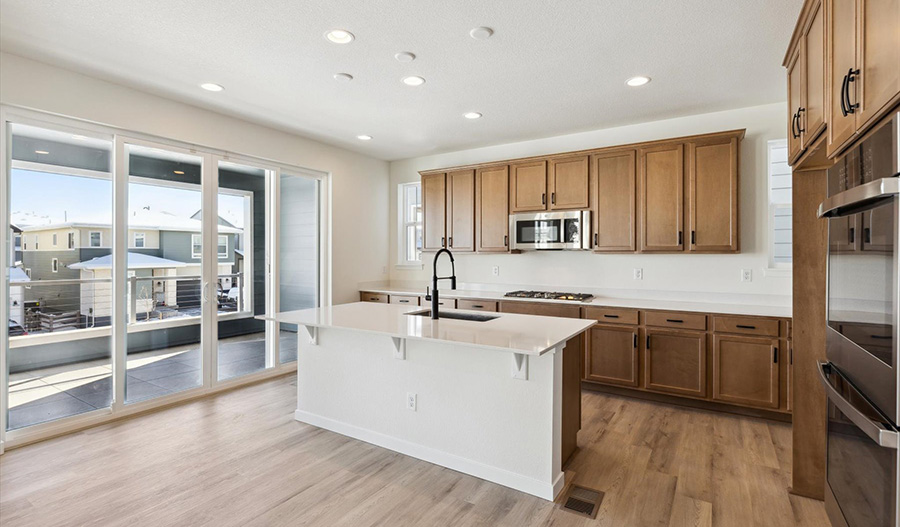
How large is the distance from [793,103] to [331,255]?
4.42 m

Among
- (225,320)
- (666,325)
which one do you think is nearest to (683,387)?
(666,325)

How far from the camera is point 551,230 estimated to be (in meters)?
4.57

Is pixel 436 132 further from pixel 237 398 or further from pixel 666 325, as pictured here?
pixel 237 398

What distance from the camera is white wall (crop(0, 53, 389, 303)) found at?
299 cm

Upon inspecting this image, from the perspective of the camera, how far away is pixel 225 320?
13.9 feet

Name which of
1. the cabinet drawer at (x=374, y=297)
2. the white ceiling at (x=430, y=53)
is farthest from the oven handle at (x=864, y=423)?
the cabinet drawer at (x=374, y=297)

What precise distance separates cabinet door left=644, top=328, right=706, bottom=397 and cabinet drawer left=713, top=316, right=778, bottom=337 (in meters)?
0.15

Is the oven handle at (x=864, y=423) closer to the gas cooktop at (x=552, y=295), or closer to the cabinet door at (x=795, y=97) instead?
the cabinet door at (x=795, y=97)

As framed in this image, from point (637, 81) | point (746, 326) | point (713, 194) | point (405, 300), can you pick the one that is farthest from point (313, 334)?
point (713, 194)

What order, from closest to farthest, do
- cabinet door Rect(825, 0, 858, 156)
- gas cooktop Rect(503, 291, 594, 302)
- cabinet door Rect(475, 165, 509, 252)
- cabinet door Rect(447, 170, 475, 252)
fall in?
1. cabinet door Rect(825, 0, 858, 156)
2. gas cooktop Rect(503, 291, 594, 302)
3. cabinet door Rect(475, 165, 509, 252)
4. cabinet door Rect(447, 170, 475, 252)

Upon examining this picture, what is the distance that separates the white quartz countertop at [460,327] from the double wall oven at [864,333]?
1.07 metres

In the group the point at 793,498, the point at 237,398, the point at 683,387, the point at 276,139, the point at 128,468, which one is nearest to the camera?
the point at 793,498

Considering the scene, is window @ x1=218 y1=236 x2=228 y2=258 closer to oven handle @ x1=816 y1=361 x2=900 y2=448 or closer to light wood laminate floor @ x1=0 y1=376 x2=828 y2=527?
light wood laminate floor @ x1=0 y1=376 x2=828 y2=527

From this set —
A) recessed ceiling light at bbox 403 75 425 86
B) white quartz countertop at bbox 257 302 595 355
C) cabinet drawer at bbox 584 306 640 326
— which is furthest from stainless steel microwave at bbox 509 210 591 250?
recessed ceiling light at bbox 403 75 425 86
